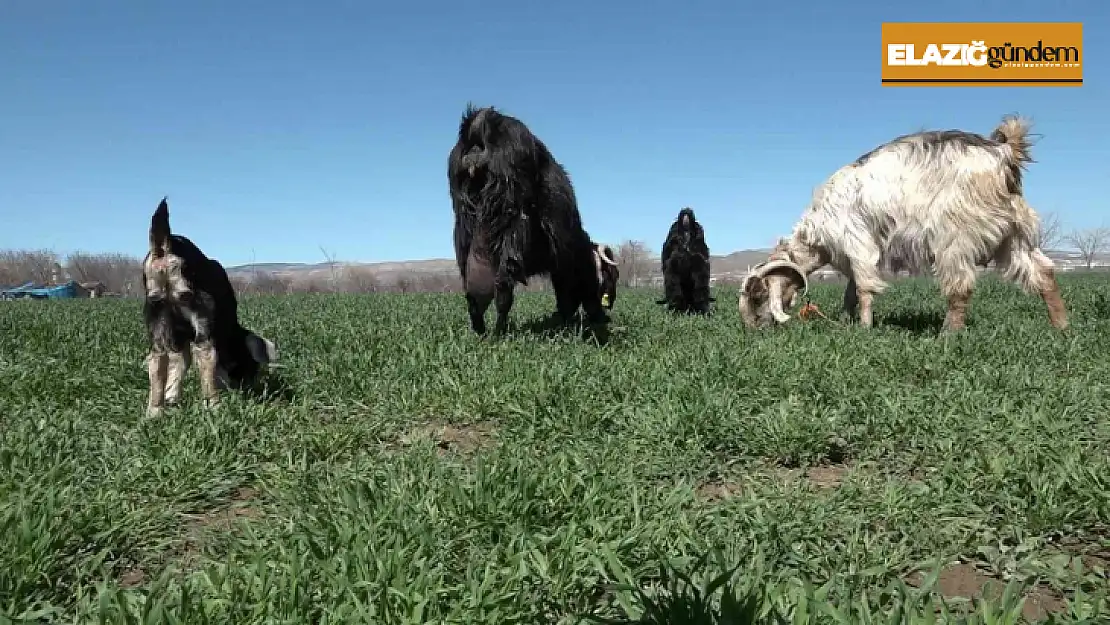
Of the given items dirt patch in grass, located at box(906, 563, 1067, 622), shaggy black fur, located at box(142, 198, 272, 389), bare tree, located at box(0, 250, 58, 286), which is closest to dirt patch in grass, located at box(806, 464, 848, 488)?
dirt patch in grass, located at box(906, 563, 1067, 622)

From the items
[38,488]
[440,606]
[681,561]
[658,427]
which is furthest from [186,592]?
[658,427]

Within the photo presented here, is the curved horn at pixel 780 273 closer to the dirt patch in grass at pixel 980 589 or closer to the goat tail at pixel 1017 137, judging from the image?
the goat tail at pixel 1017 137

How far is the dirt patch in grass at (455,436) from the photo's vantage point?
344cm

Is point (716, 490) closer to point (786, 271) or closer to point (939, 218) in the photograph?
point (939, 218)

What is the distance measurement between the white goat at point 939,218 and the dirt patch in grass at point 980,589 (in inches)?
194

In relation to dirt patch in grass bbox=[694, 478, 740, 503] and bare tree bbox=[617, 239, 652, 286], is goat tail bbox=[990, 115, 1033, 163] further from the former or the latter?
bare tree bbox=[617, 239, 652, 286]

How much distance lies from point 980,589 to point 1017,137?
5.77 m

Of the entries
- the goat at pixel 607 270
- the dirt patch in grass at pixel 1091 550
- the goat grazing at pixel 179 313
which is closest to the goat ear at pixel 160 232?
the goat grazing at pixel 179 313

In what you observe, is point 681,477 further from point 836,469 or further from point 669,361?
point 669,361

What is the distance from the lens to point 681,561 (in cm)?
200

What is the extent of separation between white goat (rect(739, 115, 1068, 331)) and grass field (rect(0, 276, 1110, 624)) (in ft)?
5.38

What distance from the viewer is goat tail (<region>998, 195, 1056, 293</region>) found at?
625 centimetres

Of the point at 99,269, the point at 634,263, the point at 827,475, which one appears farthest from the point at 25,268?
the point at 827,475

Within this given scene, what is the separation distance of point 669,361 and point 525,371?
3.92 feet
